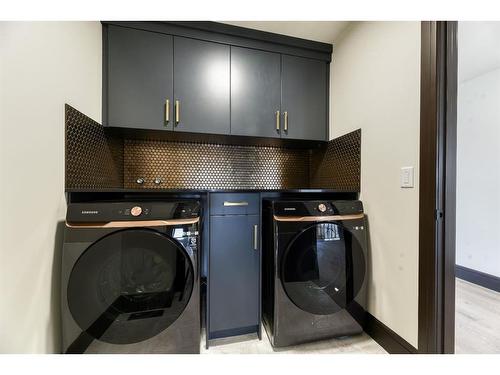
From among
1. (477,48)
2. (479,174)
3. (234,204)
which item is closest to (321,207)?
(234,204)

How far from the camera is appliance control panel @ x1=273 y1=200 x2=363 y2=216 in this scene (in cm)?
118

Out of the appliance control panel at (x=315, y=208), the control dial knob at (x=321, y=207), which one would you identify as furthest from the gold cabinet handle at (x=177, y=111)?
the control dial knob at (x=321, y=207)

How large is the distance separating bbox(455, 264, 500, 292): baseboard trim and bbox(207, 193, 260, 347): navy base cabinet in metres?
2.39

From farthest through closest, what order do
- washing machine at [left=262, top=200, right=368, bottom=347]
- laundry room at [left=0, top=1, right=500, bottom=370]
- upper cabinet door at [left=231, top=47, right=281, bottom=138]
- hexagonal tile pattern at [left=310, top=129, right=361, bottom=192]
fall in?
upper cabinet door at [left=231, top=47, right=281, bottom=138]
hexagonal tile pattern at [left=310, top=129, right=361, bottom=192]
washing machine at [left=262, top=200, right=368, bottom=347]
laundry room at [left=0, top=1, right=500, bottom=370]

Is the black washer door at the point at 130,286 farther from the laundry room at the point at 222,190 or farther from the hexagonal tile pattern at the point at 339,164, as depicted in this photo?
the hexagonal tile pattern at the point at 339,164

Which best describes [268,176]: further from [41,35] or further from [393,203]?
[41,35]

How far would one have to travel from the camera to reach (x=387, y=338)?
118 cm

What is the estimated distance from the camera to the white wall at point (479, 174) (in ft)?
6.52

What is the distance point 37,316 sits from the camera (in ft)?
2.76

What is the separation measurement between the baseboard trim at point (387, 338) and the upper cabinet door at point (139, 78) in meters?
1.96

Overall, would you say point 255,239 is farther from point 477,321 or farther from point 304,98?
point 477,321

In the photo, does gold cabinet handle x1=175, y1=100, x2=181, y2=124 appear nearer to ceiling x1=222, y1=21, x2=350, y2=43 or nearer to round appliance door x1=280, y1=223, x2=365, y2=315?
ceiling x1=222, y1=21, x2=350, y2=43

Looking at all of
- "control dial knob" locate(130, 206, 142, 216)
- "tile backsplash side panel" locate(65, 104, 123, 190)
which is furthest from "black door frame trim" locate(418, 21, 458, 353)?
"tile backsplash side panel" locate(65, 104, 123, 190)

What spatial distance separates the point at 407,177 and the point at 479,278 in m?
2.03
